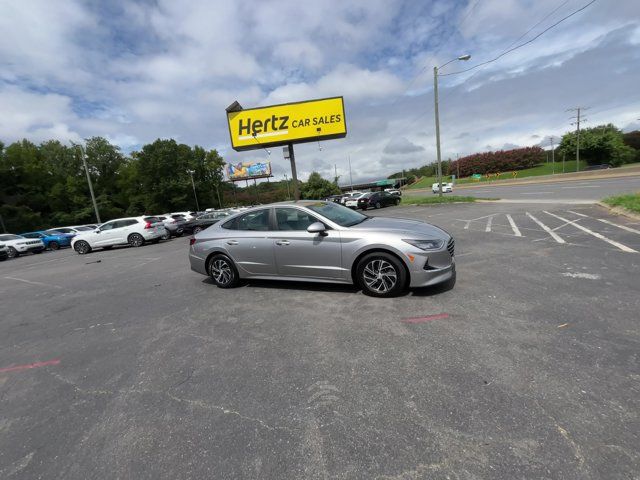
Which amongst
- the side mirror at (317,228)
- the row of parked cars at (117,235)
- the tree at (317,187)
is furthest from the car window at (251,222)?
the tree at (317,187)

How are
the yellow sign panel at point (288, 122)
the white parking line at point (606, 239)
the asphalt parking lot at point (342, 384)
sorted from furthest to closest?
the yellow sign panel at point (288, 122) → the white parking line at point (606, 239) → the asphalt parking lot at point (342, 384)

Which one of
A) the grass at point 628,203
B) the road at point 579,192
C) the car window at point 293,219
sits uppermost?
the car window at point 293,219

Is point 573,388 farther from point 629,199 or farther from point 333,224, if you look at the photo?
point 629,199

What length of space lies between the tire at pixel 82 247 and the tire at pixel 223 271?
43.8ft

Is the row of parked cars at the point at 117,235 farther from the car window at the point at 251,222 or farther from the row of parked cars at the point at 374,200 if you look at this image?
the row of parked cars at the point at 374,200

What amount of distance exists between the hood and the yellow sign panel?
16.2m

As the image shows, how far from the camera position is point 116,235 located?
14.7m

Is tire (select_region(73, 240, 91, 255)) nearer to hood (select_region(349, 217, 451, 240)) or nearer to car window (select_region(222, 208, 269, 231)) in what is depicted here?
car window (select_region(222, 208, 269, 231))

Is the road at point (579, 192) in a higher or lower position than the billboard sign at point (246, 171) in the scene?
lower

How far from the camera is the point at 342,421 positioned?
7.02ft

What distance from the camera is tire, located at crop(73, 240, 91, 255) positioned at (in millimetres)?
14797

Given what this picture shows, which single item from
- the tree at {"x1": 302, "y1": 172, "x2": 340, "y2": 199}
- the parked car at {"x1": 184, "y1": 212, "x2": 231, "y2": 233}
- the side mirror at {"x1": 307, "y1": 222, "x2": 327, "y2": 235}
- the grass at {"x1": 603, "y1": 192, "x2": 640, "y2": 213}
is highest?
the tree at {"x1": 302, "y1": 172, "x2": 340, "y2": 199}

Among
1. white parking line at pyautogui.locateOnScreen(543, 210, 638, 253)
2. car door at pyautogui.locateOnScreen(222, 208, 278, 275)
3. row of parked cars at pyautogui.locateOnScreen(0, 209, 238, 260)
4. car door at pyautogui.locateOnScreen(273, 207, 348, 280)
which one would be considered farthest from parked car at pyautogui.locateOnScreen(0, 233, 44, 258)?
white parking line at pyautogui.locateOnScreen(543, 210, 638, 253)

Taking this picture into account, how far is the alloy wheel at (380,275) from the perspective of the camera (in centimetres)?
421
